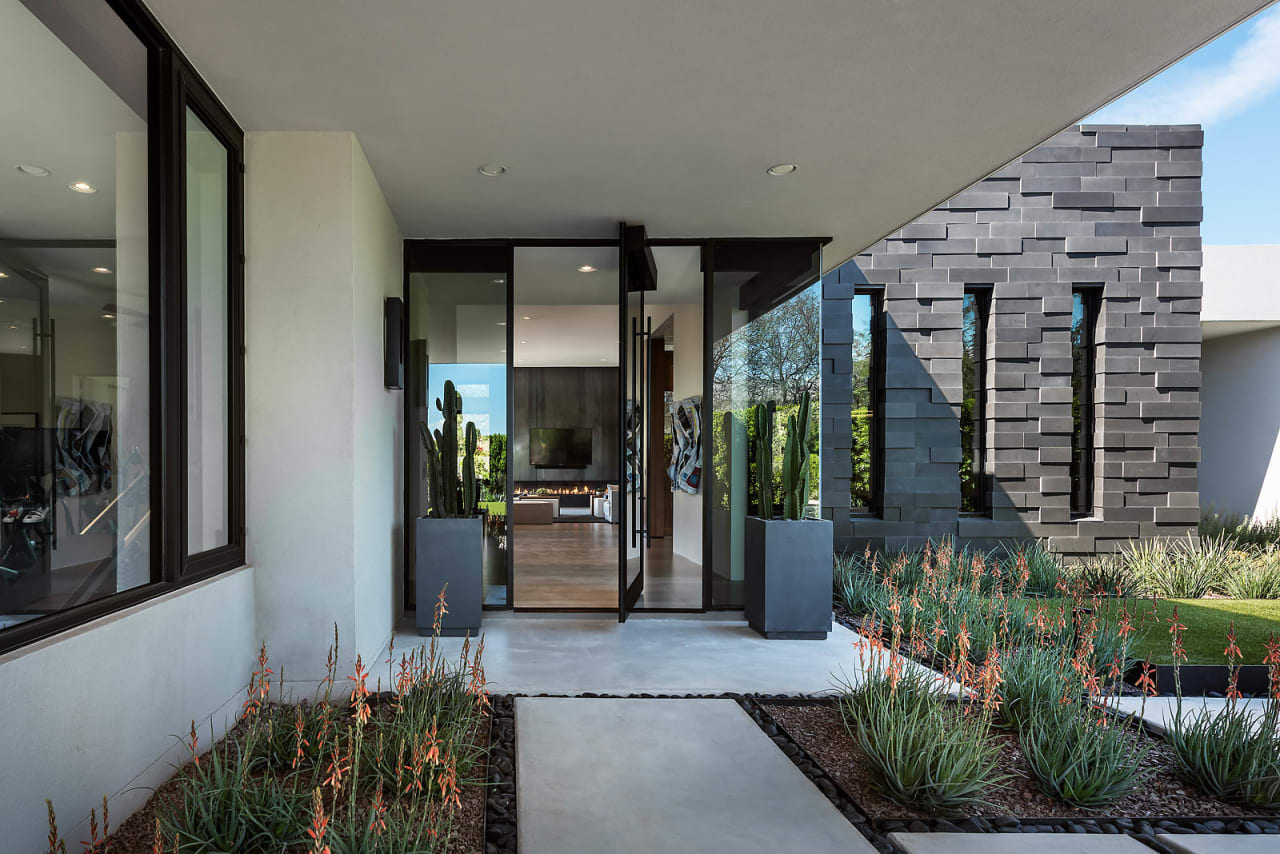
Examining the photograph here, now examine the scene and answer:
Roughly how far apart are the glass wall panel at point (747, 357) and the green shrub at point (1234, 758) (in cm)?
290

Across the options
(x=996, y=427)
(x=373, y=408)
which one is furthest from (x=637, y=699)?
(x=996, y=427)

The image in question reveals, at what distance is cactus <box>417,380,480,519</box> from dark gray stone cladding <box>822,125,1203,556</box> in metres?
3.39

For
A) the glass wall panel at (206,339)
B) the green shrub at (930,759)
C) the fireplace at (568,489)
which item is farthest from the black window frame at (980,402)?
the fireplace at (568,489)

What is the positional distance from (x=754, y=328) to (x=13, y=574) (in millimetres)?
4265

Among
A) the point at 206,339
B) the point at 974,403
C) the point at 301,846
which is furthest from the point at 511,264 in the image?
the point at 974,403

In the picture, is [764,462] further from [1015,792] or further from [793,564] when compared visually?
[1015,792]

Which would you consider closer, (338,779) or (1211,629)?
(338,779)

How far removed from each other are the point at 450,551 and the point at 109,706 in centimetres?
237

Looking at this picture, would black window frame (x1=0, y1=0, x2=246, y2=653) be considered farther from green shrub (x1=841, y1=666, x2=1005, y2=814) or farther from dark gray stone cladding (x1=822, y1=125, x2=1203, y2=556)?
dark gray stone cladding (x1=822, y1=125, x2=1203, y2=556)

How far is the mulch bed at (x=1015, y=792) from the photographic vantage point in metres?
2.36

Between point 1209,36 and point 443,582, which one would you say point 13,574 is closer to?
point 443,582

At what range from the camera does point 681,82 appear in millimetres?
3086

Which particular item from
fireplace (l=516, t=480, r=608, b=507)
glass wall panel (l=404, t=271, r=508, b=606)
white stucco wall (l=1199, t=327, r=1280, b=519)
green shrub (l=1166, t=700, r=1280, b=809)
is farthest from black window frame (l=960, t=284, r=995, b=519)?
fireplace (l=516, t=480, r=608, b=507)

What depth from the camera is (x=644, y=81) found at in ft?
10.1
